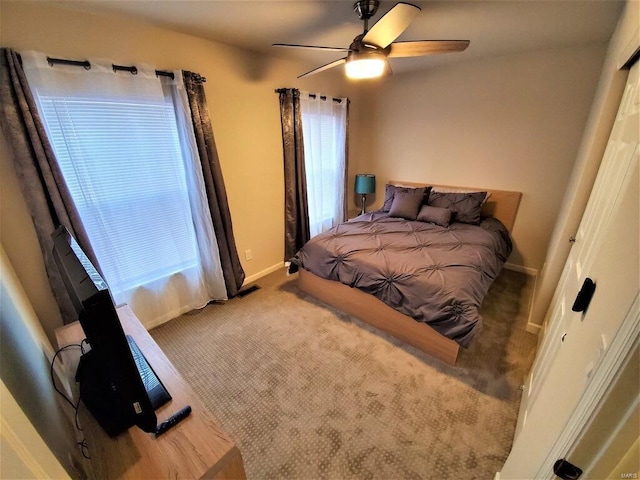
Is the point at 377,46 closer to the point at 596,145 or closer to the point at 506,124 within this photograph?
the point at 596,145

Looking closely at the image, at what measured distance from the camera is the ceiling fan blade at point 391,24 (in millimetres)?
1269

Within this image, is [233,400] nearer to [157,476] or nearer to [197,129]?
[157,476]

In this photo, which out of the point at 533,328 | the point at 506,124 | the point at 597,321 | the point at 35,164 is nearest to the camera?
the point at 597,321

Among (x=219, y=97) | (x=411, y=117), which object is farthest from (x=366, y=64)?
(x=411, y=117)

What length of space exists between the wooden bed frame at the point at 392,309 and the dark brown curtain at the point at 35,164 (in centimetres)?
181

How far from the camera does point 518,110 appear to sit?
274 cm

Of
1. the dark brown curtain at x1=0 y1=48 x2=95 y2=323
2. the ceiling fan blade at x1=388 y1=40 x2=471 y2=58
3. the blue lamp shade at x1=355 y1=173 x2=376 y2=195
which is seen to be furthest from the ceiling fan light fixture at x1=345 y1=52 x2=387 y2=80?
the blue lamp shade at x1=355 y1=173 x2=376 y2=195

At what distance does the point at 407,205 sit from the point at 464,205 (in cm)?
60

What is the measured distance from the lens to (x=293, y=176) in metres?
2.98

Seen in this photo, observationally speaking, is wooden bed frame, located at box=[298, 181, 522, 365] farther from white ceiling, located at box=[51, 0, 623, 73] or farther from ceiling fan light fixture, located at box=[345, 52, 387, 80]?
ceiling fan light fixture, located at box=[345, 52, 387, 80]

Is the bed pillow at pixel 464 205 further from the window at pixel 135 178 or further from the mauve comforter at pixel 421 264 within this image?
the window at pixel 135 178

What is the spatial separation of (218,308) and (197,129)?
1.61 meters

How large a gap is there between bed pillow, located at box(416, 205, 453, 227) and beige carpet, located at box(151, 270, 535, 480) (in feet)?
3.07

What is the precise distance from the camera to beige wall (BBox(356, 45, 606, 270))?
2504mm
